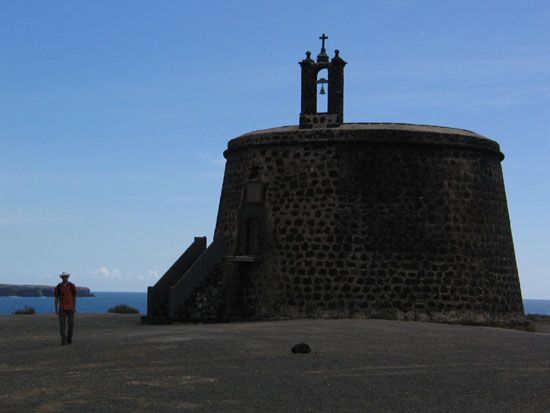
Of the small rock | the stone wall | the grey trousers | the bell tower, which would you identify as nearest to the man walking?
the grey trousers

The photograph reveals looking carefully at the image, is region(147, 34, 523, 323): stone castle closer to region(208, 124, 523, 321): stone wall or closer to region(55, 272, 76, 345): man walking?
region(208, 124, 523, 321): stone wall

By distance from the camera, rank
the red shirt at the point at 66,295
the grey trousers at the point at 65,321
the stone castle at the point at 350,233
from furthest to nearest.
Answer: the stone castle at the point at 350,233 → the red shirt at the point at 66,295 → the grey trousers at the point at 65,321

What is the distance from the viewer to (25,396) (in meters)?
10.0

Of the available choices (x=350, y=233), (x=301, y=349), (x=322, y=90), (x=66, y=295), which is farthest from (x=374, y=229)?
(x=301, y=349)

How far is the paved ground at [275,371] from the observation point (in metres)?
9.73

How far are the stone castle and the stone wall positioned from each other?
27mm

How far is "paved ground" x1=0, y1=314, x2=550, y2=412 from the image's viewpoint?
973 centimetres

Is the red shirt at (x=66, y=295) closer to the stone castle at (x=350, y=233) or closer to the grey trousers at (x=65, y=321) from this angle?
the grey trousers at (x=65, y=321)

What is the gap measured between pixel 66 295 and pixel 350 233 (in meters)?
9.03

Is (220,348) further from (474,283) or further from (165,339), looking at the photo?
(474,283)

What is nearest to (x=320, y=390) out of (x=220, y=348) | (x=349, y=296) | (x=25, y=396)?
(x=25, y=396)

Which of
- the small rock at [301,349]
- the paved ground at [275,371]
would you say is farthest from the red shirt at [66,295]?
the small rock at [301,349]

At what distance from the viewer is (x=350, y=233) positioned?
77.6 ft

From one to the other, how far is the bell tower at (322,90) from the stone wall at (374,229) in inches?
18.8
